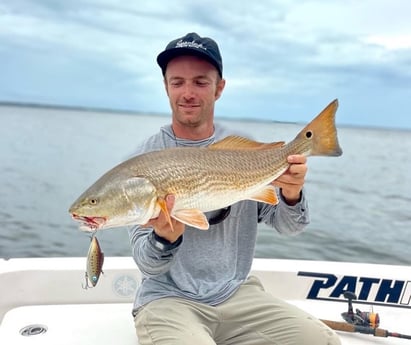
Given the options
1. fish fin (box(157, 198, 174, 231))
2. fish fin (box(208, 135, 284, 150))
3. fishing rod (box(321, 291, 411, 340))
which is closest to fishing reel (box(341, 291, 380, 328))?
fishing rod (box(321, 291, 411, 340))

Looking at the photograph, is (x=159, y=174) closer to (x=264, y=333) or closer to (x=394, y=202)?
(x=264, y=333)

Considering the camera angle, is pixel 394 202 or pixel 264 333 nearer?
pixel 264 333

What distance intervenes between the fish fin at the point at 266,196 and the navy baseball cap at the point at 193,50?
34.9 inches

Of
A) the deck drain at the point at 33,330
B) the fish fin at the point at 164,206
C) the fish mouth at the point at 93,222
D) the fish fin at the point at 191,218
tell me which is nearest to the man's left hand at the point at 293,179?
the fish fin at the point at 191,218

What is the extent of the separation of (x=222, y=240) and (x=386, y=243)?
9192 millimetres

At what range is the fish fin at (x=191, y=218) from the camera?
2277 mm

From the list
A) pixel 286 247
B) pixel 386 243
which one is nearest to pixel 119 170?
pixel 286 247

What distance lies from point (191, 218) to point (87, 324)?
1.55 m

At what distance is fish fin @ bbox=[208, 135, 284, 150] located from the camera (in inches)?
103

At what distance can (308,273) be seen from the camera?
12.9ft

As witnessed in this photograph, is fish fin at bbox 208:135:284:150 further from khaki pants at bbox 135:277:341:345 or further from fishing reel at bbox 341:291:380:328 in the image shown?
fishing reel at bbox 341:291:380:328

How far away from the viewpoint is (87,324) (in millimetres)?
3346

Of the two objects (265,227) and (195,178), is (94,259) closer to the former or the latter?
(195,178)

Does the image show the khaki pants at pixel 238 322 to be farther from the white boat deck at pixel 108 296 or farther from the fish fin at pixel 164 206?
the fish fin at pixel 164 206
